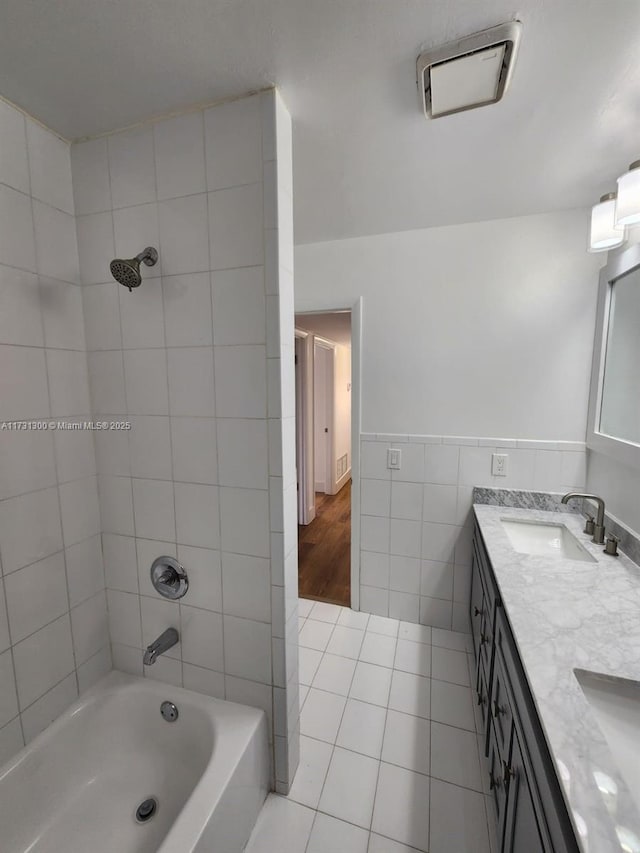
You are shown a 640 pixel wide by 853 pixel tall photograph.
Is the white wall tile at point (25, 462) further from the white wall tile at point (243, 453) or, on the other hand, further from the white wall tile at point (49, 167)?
the white wall tile at point (49, 167)

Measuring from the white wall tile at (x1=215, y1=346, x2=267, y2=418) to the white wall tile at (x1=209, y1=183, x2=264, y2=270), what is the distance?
0.90 feet

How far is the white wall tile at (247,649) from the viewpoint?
47.4 inches

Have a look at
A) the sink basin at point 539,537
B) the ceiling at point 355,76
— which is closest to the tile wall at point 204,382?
the ceiling at point 355,76

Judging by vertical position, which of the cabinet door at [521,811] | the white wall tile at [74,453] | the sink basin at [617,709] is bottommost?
the cabinet door at [521,811]

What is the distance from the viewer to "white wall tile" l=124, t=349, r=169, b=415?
1212mm

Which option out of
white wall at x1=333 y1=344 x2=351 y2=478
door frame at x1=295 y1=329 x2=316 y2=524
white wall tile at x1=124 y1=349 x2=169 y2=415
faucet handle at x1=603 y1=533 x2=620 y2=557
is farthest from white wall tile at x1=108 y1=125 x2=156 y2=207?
white wall at x1=333 y1=344 x2=351 y2=478

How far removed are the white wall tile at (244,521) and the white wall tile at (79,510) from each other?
559 millimetres

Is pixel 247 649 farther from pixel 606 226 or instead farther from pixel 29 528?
pixel 606 226

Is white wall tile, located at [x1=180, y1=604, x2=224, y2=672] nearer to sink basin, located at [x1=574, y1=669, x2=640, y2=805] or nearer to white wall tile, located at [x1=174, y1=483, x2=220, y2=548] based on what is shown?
white wall tile, located at [x1=174, y1=483, x2=220, y2=548]

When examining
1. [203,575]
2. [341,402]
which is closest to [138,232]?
[203,575]

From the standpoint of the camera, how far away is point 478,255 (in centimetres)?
183

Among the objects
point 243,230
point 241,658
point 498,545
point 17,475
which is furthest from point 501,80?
point 241,658

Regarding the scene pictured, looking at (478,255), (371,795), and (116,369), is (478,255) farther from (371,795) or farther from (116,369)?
(371,795)

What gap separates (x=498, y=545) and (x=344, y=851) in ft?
3.84
